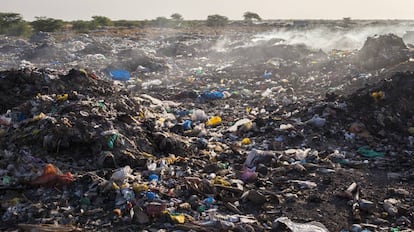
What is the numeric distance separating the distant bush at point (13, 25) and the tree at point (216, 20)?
1728 cm

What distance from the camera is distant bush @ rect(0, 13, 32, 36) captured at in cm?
2381

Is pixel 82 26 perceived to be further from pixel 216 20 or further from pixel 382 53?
pixel 382 53

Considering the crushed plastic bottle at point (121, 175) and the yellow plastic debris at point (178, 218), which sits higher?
the crushed plastic bottle at point (121, 175)

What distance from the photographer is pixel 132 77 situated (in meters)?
11.1

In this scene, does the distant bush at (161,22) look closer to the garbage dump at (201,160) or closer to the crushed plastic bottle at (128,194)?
the garbage dump at (201,160)

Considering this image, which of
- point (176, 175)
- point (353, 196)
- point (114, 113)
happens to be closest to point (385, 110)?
point (353, 196)

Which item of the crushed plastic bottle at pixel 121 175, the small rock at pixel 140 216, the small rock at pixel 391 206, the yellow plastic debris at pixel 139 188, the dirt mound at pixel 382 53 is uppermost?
the dirt mound at pixel 382 53

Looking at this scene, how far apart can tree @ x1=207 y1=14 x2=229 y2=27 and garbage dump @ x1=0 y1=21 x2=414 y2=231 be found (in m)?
30.2

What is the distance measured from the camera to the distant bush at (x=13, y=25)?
2381 cm

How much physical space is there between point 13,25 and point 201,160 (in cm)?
2400

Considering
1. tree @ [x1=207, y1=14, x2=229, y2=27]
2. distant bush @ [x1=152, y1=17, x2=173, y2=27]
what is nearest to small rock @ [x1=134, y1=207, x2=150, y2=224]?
distant bush @ [x1=152, y1=17, x2=173, y2=27]

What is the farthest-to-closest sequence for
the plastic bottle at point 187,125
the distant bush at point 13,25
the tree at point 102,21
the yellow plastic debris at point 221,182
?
the tree at point 102,21
the distant bush at point 13,25
the plastic bottle at point 187,125
the yellow plastic debris at point 221,182

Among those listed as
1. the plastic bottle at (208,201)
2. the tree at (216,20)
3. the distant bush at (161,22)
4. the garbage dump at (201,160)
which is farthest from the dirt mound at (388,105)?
the tree at (216,20)

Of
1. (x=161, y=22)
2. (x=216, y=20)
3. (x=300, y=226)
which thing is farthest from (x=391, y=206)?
(x=216, y=20)
